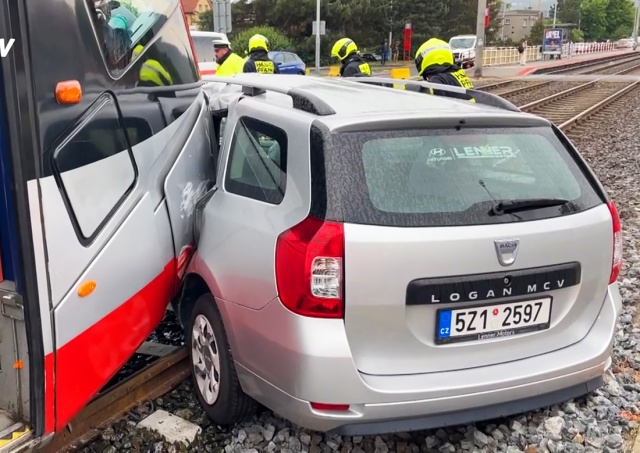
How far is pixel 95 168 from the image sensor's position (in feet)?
9.48

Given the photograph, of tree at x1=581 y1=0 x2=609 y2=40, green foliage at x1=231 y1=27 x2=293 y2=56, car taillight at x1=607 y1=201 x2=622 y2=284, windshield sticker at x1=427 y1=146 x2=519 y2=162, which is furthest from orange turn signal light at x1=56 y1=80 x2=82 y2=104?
tree at x1=581 y1=0 x2=609 y2=40

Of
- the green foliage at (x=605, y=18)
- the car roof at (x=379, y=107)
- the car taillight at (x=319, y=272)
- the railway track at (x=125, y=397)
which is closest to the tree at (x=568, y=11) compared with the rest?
the green foliage at (x=605, y=18)

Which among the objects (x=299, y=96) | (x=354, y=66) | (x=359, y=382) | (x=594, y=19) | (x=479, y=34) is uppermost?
(x=594, y=19)

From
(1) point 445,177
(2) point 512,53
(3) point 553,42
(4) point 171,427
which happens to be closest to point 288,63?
(4) point 171,427

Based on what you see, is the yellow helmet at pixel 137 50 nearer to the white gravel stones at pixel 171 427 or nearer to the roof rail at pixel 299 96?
the roof rail at pixel 299 96

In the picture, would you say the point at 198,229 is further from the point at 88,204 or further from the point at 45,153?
the point at 45,153

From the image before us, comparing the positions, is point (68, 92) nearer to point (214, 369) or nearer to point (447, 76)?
point (214, 369)

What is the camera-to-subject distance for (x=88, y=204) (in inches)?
111

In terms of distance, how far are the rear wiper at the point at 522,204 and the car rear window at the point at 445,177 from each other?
0.02 metres

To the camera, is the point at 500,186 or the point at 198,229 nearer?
the point at 500,186

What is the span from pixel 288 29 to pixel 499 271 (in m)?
49.6

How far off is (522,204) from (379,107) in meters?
0.81

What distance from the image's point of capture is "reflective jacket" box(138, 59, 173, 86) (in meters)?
3.38

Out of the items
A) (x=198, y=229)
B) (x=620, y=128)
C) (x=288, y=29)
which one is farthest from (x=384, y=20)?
(x=198, y=229)
